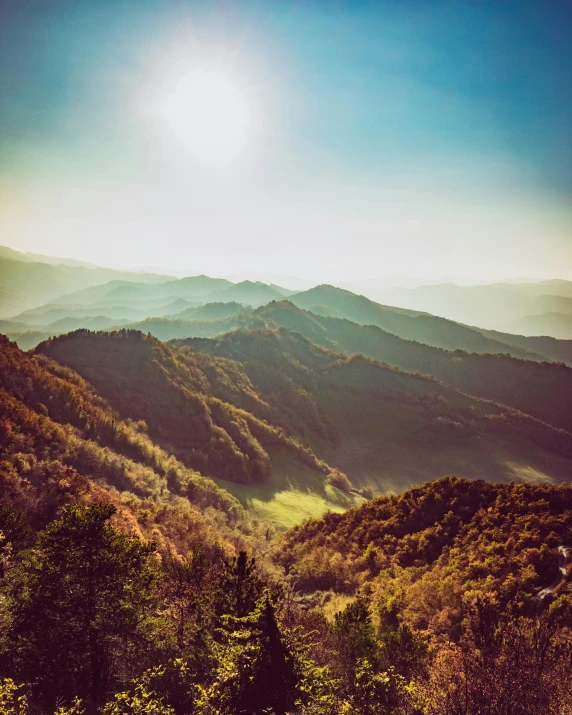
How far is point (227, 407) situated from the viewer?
7081cm

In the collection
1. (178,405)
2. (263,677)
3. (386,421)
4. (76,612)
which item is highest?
(263,677)

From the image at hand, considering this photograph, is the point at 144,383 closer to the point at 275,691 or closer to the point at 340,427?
the point at 340,427

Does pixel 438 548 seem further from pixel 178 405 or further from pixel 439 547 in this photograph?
pixel 178 405

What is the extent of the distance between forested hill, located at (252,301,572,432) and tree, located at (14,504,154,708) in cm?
13100

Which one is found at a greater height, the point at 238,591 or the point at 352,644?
the point at 238,591

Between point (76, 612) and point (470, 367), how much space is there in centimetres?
14105

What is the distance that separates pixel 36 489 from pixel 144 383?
1641 inches

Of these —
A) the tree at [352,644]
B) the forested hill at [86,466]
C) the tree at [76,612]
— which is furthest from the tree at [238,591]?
the forested hill at [86,466]

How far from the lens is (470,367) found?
13250 cm

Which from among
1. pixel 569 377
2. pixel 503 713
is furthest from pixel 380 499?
pixel 569 377

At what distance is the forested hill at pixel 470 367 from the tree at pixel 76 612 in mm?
131004

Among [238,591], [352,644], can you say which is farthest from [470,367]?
[238,591]

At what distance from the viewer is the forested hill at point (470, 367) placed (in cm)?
11806

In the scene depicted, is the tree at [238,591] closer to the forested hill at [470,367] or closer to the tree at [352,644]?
the tree at [352,644]
